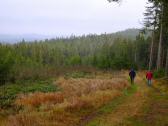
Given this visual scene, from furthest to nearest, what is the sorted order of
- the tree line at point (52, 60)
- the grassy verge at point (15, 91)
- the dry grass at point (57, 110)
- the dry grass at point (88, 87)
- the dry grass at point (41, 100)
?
the tree line at point (52, 60), the dry grass at point (88, 87), the grassy verge at point (15, 91), the dry grass at point (41, 100), the dry grass at point (57, 110)

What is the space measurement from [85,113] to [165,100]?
6.53 m

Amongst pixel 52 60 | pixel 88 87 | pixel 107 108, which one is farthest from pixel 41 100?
pixel 52 60

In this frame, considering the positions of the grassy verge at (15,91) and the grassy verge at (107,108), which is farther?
the grassy verge at (15,91)

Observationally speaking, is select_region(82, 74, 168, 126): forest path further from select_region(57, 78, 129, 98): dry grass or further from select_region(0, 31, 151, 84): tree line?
select_region(0, 31, 151, 84): tree line

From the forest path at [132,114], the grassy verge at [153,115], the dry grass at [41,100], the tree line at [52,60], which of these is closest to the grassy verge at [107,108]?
the forest path at [132,114]

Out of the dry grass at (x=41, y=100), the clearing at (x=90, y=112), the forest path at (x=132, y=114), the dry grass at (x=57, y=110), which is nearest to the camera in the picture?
the dry grass at (x=57, y=110)

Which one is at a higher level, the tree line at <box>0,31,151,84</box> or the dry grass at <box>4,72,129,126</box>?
the tree line at <box>0,31,151,84</box>

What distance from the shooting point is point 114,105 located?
16516 mm

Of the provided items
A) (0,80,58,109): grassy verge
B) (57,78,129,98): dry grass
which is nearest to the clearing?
(0,80,58,109): grassy verge

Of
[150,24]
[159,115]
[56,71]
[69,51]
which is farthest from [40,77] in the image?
[69,51]

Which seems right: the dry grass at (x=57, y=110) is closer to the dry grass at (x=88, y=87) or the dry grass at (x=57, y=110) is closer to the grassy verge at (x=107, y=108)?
the grassy verge at (x=107, y=108)

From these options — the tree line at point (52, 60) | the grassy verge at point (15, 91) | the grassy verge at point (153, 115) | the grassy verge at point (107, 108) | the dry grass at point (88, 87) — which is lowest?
the grassy verge at point (15, 91)

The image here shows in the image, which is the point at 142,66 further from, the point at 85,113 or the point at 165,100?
the point at 85,113

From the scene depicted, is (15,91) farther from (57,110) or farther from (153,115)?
(153,115)
